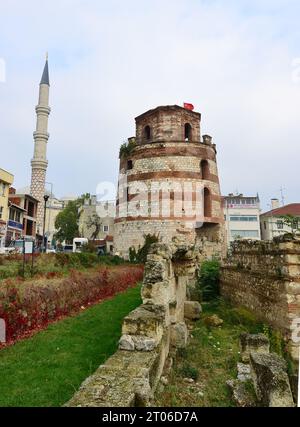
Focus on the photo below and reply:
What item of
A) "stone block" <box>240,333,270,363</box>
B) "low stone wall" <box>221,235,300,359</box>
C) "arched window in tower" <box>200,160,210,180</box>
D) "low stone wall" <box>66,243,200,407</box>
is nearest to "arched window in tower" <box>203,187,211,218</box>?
"arched window in tower" <box>200,160,210,180</box>

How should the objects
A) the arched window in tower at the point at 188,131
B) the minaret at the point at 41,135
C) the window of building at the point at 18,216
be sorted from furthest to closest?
the minaret at the point at 41,135 < the window of building at the point at 18,216 < the arched window in tower at the point at 188,131

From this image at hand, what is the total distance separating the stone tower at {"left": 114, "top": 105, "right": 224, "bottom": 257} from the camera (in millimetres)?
21547

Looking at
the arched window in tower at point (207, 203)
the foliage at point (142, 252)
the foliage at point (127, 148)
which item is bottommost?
the foliage at point (142, 252)

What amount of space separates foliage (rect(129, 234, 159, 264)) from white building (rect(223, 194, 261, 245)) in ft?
73.9

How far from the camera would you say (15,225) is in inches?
1243

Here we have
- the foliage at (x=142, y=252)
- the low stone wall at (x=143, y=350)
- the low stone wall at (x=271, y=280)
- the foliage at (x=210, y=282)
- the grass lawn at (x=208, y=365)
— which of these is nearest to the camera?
the low stone wall at (x=143, y=350)

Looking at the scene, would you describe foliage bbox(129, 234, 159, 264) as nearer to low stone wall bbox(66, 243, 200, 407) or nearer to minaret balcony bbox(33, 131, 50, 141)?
low stone wall bbox(66, 243, 200, 407)

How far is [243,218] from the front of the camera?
4194 cm

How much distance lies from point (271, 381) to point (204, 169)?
20.5 m

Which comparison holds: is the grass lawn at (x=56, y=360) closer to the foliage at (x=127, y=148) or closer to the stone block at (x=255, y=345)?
the stone block at (x=255, y=345)

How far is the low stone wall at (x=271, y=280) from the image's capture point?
678 centimetres

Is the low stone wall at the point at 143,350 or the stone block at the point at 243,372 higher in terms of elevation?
the low stone wall at the point at 143,350

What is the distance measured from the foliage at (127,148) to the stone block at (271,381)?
2040 centimetres

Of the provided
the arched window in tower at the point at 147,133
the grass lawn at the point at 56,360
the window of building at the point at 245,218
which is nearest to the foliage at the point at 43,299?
the grass lawn at the point at 56,360
